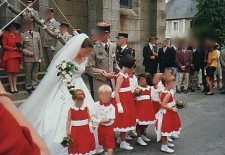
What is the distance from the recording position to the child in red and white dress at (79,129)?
476cm

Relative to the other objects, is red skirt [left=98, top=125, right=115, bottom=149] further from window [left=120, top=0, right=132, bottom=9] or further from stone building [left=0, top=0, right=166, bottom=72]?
window [left=120, top=0, right=132, bottom=9]

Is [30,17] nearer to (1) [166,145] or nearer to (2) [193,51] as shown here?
(1) [166,145]

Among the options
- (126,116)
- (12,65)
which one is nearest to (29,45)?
(12,65)

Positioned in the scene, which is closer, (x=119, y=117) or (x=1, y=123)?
(x=1, y=123)

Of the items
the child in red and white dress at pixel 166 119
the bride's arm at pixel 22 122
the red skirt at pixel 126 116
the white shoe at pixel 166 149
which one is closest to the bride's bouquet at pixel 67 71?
the red skirt at pixel 126 116

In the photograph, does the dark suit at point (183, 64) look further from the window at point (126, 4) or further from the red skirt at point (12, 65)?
the red skirt at point (12, 65)

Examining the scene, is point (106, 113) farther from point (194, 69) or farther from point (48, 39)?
point (194, 69)

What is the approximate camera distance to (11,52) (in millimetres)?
8453

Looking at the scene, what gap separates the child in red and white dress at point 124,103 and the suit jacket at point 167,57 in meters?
6.32

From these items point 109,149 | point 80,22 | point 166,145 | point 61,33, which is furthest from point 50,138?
point 80,22

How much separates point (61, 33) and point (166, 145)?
4647 millimetres

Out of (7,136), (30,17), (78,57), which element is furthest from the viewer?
(30,17)

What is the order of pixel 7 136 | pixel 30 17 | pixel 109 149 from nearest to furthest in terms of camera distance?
pixel 7 136 < pixel 109 149 < pixel 30 17

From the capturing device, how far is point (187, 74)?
1230 cm
